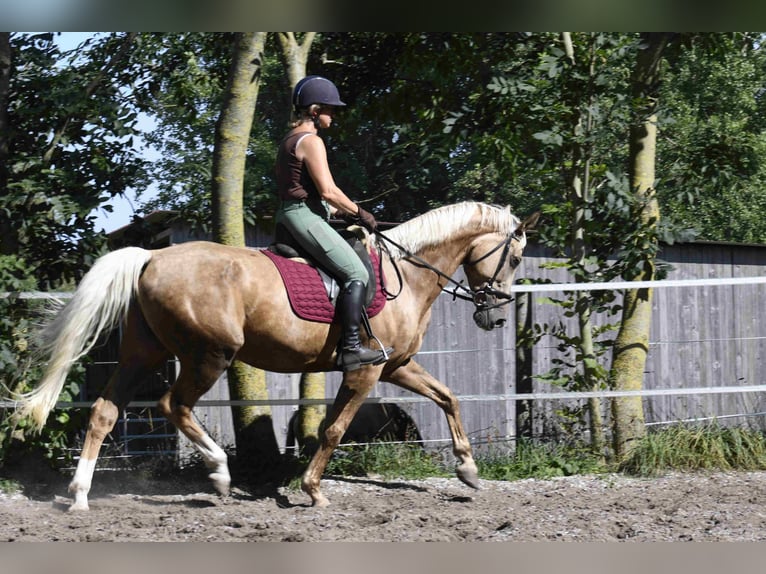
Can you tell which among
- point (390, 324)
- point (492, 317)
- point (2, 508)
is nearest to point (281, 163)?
point (390, 324)

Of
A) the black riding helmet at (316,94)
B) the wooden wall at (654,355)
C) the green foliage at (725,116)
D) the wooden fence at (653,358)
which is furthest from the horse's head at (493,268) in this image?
the green foliage at (725,116)

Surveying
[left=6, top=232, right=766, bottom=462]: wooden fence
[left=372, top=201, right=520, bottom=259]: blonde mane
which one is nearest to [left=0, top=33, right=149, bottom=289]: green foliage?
[left=6, top=232, right=766, bottom=462]: wooden fence

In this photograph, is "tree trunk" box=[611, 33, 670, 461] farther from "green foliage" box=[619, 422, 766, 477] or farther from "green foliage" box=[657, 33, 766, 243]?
"green foliage" box=[657, 33, 766, 243]

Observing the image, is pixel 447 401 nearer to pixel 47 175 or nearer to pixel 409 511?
pixel 409 511

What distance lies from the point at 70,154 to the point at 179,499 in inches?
123

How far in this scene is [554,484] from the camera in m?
7.55

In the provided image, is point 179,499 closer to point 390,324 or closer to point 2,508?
point 2,508

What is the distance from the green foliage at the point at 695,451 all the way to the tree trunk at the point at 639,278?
0.36 meters

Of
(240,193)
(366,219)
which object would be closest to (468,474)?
(366,219)

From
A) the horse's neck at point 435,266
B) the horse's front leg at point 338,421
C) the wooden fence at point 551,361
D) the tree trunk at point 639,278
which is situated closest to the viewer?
Result: the horse's front leg at point 338,421

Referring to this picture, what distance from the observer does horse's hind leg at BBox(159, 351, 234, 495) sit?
249 inches

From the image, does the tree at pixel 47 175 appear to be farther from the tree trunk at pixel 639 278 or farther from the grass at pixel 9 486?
the tree trunk at pixel 639 278

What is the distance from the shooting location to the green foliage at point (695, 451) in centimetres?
794

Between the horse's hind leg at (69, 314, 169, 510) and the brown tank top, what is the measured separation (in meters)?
1.36
